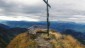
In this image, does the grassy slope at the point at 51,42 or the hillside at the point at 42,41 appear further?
the grassy slope at the point at 51,42

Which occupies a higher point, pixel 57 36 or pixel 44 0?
pixel 44 0

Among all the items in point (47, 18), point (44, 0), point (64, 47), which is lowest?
point (64, 47)

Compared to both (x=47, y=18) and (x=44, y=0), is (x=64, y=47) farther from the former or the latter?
(x=44, y=0)

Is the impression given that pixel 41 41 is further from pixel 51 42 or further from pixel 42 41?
pixel 51 42

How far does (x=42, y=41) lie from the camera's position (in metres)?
34.1

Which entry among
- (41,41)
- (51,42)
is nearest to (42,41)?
(41,41)

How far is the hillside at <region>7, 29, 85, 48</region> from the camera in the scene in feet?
111

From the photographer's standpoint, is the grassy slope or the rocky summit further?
the grassy slope

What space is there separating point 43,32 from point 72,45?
16.3ft

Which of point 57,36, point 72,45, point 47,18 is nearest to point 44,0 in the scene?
point 47,18

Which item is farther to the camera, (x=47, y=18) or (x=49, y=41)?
(x=47, y=18)

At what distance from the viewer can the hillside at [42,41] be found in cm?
3381

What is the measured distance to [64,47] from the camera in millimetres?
34844

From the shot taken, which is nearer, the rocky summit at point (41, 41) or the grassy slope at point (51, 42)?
the rocky summit at point (41, 41)
